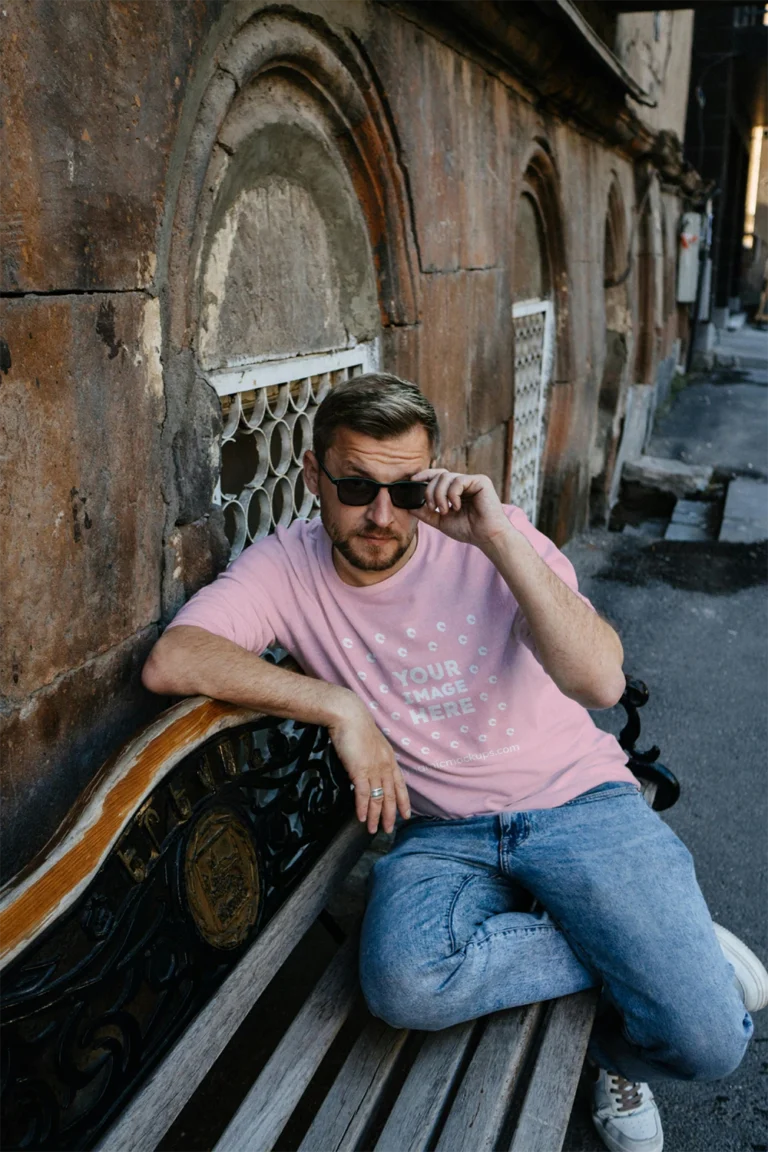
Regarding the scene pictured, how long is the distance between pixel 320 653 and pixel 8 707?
78cm

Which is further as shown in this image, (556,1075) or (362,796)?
(362,796)

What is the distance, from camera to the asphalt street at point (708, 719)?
2.55m

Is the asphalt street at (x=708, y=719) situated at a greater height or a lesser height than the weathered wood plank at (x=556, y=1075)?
lesser

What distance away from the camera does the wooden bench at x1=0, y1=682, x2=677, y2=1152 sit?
1666 mm

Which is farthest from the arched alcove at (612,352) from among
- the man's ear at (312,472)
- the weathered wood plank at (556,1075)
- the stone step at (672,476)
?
the weathered wood plank at (556,1075)

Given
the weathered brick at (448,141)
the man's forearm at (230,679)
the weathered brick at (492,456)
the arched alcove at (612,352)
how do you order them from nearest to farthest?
the man's forearm at (230,679) → the weathered brick at (448,141) → the weathered brick at (492,456) → the arched alcove at (612,352)

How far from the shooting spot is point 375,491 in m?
2.32

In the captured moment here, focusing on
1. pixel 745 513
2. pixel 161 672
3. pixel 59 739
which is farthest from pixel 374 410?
pixel 745 513

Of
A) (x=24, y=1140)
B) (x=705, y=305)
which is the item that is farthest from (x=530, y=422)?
(x=705, y=305)

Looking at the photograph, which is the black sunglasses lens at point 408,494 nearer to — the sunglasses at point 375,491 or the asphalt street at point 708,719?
the sunglasses at point 375,491

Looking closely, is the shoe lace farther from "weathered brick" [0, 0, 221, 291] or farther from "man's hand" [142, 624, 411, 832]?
"weathered brick" [0, 0, 221, 291]

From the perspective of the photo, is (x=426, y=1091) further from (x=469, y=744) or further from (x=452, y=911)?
(x=469, y=744)

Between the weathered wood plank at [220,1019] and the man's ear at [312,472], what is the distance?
907 millimetres

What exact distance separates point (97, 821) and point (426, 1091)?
86 centimetres
